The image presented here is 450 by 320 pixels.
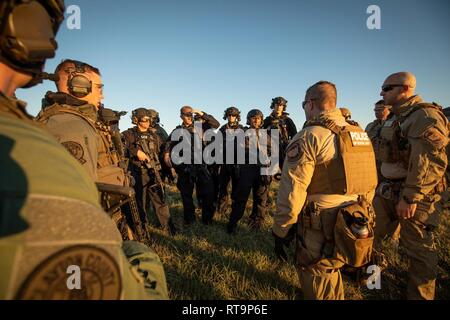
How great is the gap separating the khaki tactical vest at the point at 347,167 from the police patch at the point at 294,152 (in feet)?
0.77

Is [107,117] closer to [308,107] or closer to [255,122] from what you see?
[308,107]

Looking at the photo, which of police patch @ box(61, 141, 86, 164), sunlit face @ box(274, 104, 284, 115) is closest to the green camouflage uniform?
police patch @ box(61, 141, 86, 164)

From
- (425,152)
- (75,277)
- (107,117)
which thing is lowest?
(75,277)

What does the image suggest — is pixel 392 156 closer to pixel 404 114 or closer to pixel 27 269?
pixel 404 114

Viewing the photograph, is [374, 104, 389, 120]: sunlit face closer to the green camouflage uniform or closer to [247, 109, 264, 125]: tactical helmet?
[247, 109, 264, 125]: tactical helmet

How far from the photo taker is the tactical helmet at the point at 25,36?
832 mm

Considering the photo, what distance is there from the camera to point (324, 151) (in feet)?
7.27

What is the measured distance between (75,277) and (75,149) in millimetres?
1665

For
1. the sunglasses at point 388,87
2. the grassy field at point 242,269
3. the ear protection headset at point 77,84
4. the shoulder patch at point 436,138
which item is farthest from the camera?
the sunglasses at point 388,87

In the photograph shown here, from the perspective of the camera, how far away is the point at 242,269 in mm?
3471

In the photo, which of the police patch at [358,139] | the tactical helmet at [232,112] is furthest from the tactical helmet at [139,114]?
the police patch at [358,139]

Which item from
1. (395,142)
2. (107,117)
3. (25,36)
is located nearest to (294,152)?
(395,142)

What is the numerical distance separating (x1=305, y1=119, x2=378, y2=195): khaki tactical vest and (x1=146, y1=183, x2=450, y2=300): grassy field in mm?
1038

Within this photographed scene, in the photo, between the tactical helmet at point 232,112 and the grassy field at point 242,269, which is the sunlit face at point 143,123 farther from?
the grassy field at point 242,269
